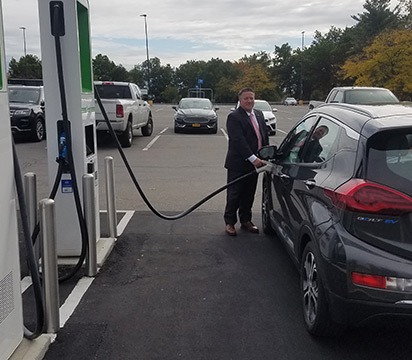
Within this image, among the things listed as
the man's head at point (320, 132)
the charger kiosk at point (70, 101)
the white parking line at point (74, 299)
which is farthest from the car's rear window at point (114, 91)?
the man's head at point (320, 132)

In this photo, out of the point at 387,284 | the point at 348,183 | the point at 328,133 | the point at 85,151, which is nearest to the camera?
the point at 387,284

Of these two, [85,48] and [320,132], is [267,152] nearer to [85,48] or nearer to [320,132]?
[320,132]

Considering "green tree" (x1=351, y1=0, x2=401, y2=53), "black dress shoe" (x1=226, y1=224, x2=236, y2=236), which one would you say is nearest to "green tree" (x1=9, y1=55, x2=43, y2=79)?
"green tree" (x1=351, y1=0, x2=401, y2=53)

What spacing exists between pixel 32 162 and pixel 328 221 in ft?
31.7

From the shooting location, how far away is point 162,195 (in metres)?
8.18

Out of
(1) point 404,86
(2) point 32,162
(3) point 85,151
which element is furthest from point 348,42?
(3) point 85,151

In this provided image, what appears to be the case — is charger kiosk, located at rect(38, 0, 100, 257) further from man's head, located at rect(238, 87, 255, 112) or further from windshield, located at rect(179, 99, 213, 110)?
windshield, located at rect(179, 99, 213, 110)

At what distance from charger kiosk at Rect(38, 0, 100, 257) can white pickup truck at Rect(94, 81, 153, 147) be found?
8344 millimetres

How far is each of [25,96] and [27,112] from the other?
1.39 m

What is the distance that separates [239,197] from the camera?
A: 5.88 metres

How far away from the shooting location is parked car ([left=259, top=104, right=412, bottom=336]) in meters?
2.81

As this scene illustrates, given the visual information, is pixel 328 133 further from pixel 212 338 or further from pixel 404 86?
pixel 404 86

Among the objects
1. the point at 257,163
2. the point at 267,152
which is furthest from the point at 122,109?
the point at 267,152

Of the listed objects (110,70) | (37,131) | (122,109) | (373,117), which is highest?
(110,70)
